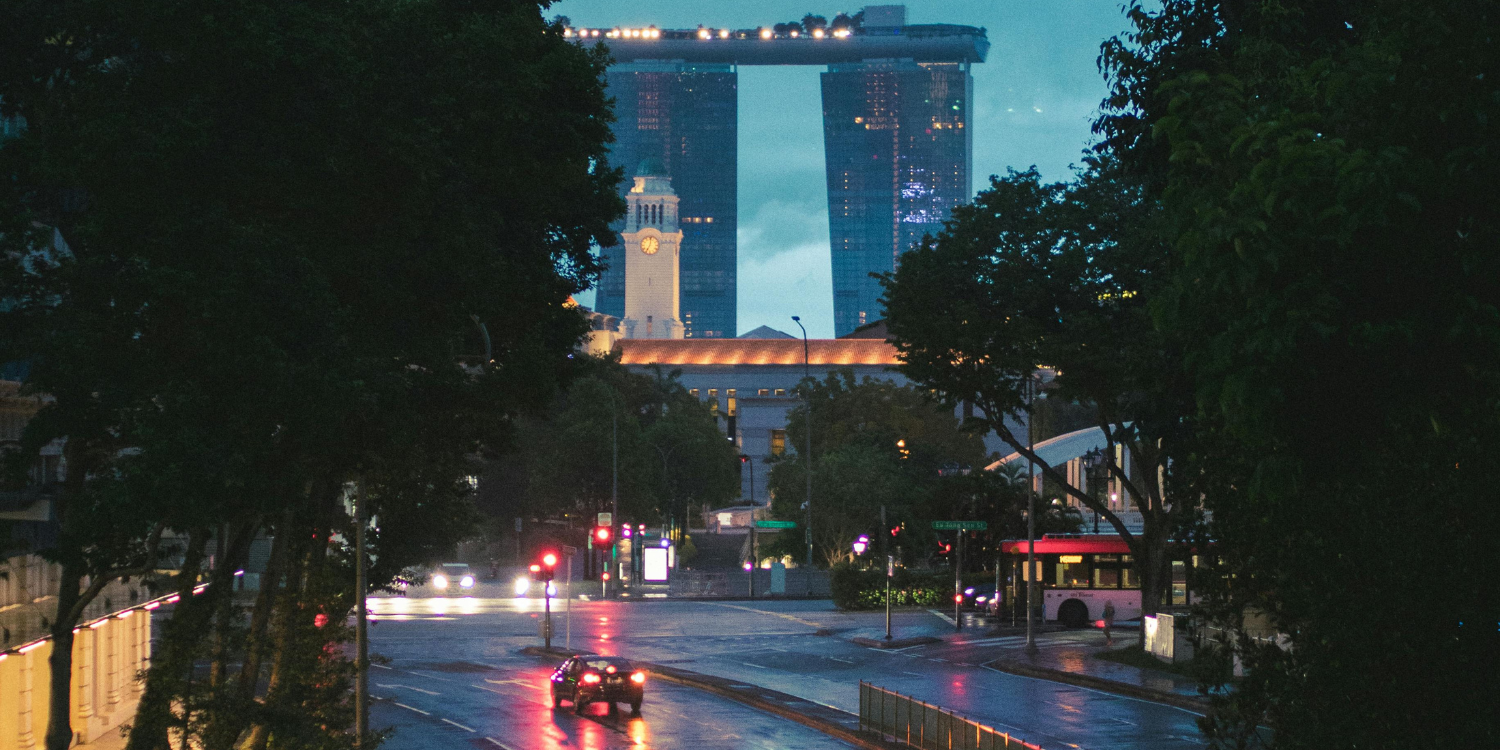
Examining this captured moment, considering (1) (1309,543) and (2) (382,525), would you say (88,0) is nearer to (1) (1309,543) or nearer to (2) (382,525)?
(1) (1309,543)

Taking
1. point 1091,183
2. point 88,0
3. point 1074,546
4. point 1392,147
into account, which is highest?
point 1091,183

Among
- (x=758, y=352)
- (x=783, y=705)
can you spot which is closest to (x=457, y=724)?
(x=783, y=705)

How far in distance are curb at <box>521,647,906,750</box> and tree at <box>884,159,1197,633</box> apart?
404 inches

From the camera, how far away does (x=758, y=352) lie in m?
198

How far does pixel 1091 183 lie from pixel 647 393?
308ft

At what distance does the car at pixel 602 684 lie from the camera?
107 ft

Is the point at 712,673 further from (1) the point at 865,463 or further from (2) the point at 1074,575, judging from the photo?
(1) the point at 865,463

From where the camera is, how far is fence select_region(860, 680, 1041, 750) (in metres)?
21.1

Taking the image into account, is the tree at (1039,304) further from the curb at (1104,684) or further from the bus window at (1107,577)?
the bus window at (1107,577)

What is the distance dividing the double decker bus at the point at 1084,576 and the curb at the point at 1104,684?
1138cm

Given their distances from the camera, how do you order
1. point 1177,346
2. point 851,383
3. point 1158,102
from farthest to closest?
point 851,383 < point 1177,346 < point 1158,102

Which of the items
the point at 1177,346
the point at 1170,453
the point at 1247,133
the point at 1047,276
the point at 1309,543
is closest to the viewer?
the point at 1309,543

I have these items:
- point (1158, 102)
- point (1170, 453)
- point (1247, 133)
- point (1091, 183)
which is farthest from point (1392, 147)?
point (1091, 183)

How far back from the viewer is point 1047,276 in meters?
40.1
